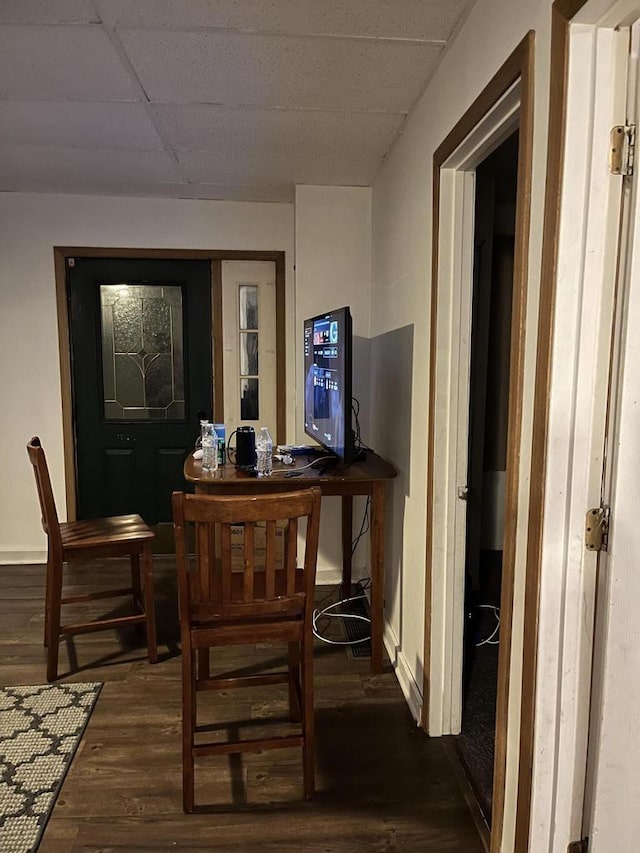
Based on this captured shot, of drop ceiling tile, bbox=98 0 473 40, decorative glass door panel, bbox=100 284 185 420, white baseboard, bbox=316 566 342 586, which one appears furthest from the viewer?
decorative glass door panel, bbox=100 284 185 420

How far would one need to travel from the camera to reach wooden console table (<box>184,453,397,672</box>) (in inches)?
95.0

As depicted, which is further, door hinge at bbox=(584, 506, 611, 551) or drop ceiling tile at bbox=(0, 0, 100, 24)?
drop ceiling tile at bbox=(0, 0, 100, 24)

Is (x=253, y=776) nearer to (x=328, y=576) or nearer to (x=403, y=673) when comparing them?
Answer: (x=403, y=673)

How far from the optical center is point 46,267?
3.68 m

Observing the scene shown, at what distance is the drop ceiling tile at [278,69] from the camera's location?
1.82m

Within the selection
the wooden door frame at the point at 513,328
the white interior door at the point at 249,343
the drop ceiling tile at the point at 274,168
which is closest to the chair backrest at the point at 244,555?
the wooden door frame at the point at 513,328

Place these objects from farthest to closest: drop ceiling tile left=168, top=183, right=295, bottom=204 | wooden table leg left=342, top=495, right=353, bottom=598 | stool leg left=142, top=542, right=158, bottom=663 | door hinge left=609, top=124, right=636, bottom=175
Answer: drop ceiling tile left=168, top=183, right=295, bottom=204 < wooden table leg left=342, top=495, right=353, bottom=598 < stool leg left=142, top=542, right=158, bottom=663 < door hinge left=609, top=124, right=636, bottom=175

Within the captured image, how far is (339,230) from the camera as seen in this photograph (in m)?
3.35

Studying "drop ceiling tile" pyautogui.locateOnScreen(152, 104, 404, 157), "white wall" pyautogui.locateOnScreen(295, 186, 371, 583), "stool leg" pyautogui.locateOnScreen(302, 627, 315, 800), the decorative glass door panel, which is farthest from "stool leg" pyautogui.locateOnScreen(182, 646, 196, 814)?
the decorative glass door panel

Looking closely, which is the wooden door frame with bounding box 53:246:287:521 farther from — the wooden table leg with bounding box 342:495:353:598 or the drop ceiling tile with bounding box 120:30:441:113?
the drop ceiling tile with bounding box 120:30:441:113

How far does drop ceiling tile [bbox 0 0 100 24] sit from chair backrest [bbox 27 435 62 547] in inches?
59.4

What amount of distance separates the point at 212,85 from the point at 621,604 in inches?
82.4

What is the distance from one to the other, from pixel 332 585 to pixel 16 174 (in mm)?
2943

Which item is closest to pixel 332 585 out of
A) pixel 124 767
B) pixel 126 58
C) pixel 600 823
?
pixel 124 767
